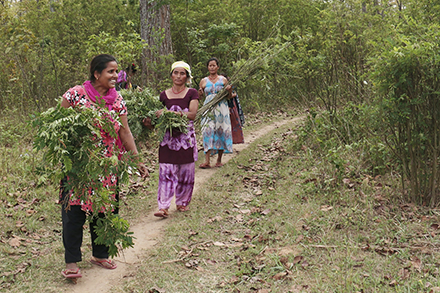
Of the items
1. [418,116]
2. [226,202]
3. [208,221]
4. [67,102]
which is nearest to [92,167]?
[67,102]

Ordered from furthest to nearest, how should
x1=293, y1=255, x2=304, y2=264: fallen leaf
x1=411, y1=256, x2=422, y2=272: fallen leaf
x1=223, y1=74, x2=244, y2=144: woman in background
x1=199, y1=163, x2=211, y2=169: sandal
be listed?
x1=223, y1=74, x2=244, y2=144: woman in background, x1=199, y1=163, x2=211, y2=169: sandal, x1=293, y1=255, x2=304, y2=264: fallen leaf, x1=411, y1=256, x2=422, y2=272: fallen leaf

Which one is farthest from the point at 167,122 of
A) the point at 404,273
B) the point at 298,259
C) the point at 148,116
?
the point at 404,273

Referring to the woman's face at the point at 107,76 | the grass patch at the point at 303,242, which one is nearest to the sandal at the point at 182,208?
the grass patch at the point at 303,242

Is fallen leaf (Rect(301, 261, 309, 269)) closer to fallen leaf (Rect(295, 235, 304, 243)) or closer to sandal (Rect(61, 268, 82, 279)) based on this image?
fallen leaf (Rect(295, 235, 304, 243))

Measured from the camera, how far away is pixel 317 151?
8.03 meters

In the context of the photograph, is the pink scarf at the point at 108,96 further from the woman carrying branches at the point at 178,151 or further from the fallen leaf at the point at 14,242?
the fallen leaf at the point at 14,242

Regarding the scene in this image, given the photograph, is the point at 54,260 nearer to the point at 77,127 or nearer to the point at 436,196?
the point at 77,127

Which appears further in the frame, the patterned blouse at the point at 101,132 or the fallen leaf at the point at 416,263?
the patterned blouse at the point at 101,132

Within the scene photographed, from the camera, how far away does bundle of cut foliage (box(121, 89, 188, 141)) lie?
596 centimetres

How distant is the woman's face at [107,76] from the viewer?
4.20 metres

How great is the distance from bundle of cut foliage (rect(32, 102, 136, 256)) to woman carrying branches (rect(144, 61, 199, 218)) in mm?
2033

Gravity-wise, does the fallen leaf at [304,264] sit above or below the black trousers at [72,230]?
below

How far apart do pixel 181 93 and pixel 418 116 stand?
3.24 metres

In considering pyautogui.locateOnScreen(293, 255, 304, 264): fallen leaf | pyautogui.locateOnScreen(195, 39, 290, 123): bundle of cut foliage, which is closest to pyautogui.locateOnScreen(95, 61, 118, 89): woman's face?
pyautogui.locateOnScreen(293, 255, 304, 264): fallen leaf
